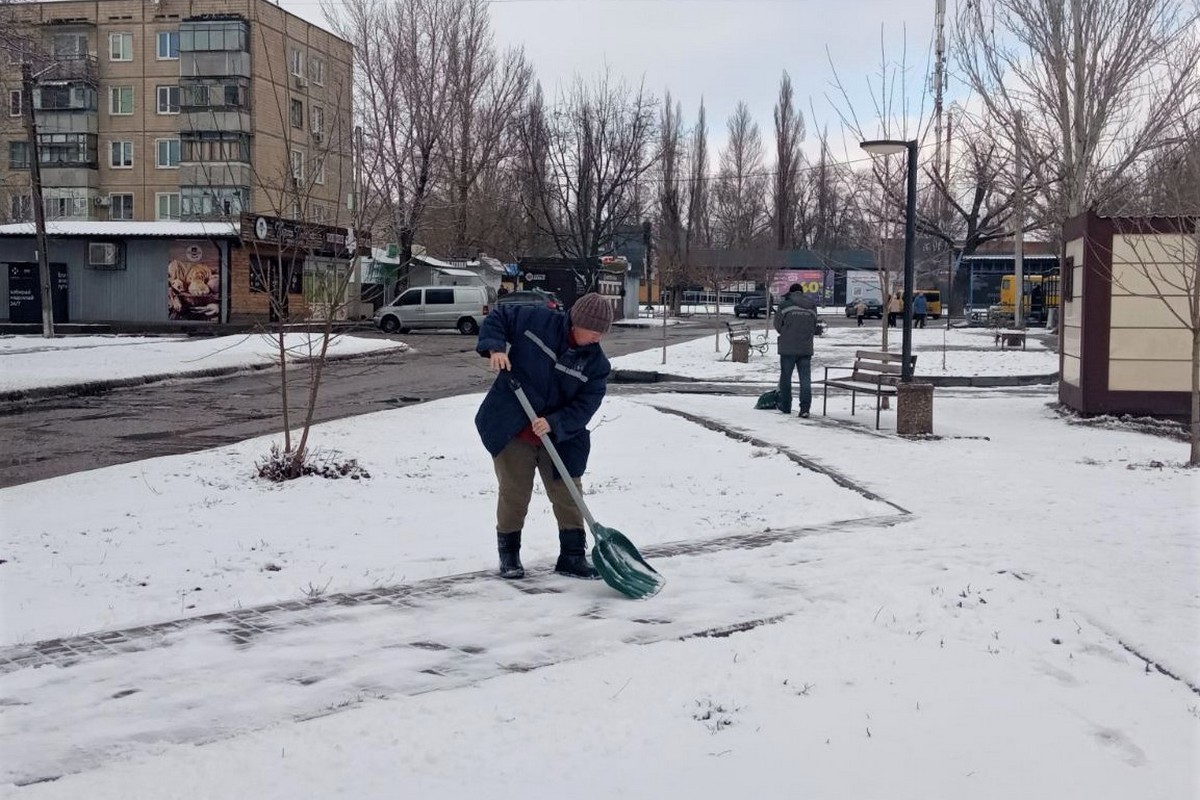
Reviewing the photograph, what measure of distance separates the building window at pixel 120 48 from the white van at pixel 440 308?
26.8m

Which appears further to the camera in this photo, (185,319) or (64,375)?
(185,319)

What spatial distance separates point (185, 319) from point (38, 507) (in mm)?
33550

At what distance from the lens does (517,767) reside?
3.43 meters

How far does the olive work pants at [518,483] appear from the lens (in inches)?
223

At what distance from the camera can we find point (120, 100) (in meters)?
55.4

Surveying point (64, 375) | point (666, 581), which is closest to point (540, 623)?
point (666, 581)

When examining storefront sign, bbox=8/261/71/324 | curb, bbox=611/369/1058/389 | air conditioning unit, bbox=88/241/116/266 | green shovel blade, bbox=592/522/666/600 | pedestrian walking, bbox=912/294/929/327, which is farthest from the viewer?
pedestrian walking, bbox=912/294/929/327

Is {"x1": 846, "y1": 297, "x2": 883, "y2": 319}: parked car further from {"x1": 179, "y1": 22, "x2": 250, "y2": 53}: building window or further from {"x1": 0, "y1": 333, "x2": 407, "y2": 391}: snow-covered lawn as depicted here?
{"x1": 179, "y1": 22, "x2": 250, "y2": 53}: building window

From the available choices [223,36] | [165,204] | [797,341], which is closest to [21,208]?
[165,204]

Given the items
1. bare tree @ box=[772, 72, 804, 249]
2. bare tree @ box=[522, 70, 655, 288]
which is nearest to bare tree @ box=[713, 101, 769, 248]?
bare tree @ box=[772, 72, 804, 249]

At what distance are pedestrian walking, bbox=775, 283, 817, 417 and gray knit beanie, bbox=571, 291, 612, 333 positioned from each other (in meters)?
8.16

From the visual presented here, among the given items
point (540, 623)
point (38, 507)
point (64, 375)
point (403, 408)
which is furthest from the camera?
point (64, 375)

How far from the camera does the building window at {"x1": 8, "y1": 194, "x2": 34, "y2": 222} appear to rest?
44375 mm

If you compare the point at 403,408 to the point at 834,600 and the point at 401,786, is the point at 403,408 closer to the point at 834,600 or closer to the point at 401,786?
the point at 834,600
